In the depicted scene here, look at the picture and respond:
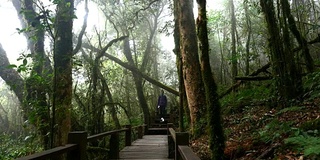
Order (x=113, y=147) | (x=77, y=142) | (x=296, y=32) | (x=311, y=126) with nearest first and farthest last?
(x=77, y=142)
(x=311, y=126)
(x=113, y=147)
(x=296, y=32)

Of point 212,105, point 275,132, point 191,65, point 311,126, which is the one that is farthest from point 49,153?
point 191,65

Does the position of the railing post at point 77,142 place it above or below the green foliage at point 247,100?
below

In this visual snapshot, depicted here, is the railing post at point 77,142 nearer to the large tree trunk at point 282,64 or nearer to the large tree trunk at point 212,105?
the large tree trunk at point 212,105

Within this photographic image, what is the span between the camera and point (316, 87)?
228 inches

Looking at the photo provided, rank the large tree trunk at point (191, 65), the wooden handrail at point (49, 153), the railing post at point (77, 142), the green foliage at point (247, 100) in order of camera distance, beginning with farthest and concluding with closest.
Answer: the green foliage at point (247, 100) < the large tree trunk at point (191, 65) < the railing post at point (77, 142) < the wooden handrail at point (49, 153)

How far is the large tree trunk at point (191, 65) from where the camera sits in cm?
794

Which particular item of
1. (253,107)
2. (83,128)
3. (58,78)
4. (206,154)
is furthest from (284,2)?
(83,128)

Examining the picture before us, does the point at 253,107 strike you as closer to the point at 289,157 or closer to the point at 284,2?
the point at 284,2

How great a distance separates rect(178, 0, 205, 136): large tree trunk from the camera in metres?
7.94

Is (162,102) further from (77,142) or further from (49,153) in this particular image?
(49,153)

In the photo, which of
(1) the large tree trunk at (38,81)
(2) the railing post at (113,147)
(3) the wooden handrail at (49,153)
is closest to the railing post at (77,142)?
(3) the wooden handrail at (49,153)

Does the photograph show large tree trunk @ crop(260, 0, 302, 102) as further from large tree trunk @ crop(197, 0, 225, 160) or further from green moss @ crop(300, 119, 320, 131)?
large tree trunk @ crop(197, 0, 225, 160)

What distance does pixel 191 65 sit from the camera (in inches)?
336

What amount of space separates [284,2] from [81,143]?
555cm
